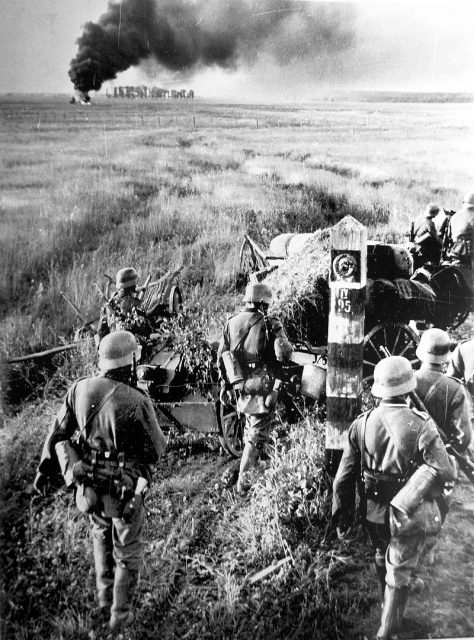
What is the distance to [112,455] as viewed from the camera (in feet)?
9.16

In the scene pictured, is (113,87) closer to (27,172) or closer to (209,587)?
(27,172)

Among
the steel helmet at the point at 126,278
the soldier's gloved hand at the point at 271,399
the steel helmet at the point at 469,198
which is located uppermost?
the steel helmet at the point at 469,198

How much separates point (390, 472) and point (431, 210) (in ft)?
5.34

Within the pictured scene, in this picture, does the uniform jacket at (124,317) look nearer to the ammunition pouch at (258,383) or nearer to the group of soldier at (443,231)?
the ammunition pouch at (258,383)

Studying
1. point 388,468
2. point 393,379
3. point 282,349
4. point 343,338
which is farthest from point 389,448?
point 282,349

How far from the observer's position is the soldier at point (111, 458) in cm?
278

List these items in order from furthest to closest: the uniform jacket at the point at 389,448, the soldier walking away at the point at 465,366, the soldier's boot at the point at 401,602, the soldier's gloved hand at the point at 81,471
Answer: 1. the soldier walking away at the point at 465,366
2. the soldier's boot at the point at 401,602
3. the uniform jacket at the point at 389,448
4. the soldier's gloved hand at the point at 81,471

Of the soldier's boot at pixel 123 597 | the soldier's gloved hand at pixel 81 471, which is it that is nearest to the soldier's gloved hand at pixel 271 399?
the soldier's gloved hand at pixel 81 471

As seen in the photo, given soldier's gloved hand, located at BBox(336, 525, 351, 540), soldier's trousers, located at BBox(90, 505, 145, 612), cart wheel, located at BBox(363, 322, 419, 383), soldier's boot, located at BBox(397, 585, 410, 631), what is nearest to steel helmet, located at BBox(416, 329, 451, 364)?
cart wheel, located at BBox(363, 322, 419, 383)

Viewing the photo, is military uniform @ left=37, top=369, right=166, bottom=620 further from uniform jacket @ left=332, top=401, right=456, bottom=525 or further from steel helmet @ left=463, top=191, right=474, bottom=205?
steel helmet @ left=463, top=191, right=474, bottom=205

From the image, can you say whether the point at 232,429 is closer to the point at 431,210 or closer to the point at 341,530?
the point at 341,530

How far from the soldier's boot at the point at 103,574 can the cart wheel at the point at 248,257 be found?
1688 millimetres

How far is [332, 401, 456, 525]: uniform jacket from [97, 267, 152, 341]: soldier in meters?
1.29

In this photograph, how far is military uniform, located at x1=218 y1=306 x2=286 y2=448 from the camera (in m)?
3.16
